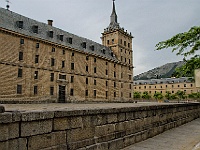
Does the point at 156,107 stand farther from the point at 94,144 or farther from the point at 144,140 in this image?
the point at 94,144

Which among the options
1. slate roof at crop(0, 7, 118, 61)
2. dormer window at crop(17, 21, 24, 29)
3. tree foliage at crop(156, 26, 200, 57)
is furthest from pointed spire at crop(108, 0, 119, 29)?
tree foliage at crop(156, 26, 200, 57)

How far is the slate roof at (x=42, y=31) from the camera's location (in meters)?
29.3

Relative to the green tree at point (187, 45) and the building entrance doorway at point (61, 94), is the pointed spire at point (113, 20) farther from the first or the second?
the green tree at point (187, 45)

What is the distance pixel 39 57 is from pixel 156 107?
2661 cm

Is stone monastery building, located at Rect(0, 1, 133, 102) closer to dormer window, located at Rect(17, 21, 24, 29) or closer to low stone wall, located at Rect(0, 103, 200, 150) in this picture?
dormer window, located at Rect(17, 21, 24, 29)

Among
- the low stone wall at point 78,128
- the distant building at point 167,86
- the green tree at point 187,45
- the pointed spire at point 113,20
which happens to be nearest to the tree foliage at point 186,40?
the green tree at point 187,45

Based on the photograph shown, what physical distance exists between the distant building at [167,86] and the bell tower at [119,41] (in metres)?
49.3

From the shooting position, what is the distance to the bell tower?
50.4 meters

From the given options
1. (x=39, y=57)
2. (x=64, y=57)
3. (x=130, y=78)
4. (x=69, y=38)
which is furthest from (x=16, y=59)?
(x=130, y=78)

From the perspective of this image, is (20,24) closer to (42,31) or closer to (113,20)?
(42,31)

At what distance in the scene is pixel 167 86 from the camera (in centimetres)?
9725

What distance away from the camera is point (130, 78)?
2095 inches

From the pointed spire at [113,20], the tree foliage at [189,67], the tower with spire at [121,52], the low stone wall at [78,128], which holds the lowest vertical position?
the low stone wall at [78,128]

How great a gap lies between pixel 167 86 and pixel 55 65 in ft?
254
